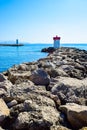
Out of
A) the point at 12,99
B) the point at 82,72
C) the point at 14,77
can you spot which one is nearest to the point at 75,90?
the point at 12,99

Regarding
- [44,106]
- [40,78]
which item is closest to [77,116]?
[44,106]

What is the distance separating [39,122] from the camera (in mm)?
4145

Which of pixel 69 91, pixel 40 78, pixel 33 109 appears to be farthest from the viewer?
pixel 40 78

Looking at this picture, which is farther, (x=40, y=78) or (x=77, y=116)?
(x=40, y=78)

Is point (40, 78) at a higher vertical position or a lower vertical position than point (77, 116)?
higher

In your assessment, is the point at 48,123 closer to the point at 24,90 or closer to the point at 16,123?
the point at 16,123

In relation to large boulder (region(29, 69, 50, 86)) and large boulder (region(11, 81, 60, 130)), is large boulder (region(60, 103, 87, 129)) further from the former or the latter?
large boulder (region(29, 69, 50, 86))

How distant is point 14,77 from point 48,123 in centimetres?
321

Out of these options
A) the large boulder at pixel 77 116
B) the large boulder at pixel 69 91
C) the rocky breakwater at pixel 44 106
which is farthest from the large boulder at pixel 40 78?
the large boulder at pixel 77 116

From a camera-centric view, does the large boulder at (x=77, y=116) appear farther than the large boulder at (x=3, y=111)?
No

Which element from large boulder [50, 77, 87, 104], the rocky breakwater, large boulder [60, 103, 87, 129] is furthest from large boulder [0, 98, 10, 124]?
large boulder [50, 77, 87, 104]

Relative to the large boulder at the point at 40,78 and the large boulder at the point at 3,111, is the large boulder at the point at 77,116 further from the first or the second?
the large boulder at the point at 40,78

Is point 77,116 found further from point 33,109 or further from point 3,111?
point 3,111

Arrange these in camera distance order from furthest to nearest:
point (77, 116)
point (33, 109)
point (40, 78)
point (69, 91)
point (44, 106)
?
point (40, 78), point (69, 91), point (44, 106), point (33, 109), point (77, 116)
